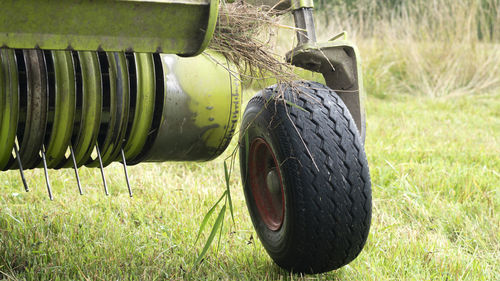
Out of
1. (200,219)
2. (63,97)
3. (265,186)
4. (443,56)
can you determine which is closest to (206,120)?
(265,186)

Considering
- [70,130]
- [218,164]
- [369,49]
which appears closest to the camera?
[70,130]

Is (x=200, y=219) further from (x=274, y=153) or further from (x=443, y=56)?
(x=443, y=56)

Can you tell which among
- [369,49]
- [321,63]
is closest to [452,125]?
[369,49]

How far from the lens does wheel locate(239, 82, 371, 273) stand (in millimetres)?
1535

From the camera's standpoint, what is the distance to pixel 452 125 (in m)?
4.42

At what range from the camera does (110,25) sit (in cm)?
118

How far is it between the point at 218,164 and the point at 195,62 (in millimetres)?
1510

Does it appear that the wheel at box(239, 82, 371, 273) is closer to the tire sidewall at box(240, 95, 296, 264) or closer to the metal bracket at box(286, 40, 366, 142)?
the tire sidewall at box(240, 95, 296, 264)

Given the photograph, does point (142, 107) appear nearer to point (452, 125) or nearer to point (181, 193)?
point (181, 193)

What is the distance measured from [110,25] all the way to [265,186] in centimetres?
86

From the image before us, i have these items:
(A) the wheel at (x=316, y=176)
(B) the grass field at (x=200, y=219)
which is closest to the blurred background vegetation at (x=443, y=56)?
(B) the grass field at (x=200, y=219)

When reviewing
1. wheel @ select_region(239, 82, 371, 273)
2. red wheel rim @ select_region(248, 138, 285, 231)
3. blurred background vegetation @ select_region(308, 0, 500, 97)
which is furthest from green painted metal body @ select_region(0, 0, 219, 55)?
blurred background vegetation @ select_region(308, 0, 500, 97)

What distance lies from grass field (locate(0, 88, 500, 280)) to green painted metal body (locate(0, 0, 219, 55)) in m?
0.77

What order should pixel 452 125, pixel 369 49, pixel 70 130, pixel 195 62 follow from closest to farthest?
1. pixel 70 130
2. pixel 195 62
3. pixel 452 125
4. pixel 369 49
